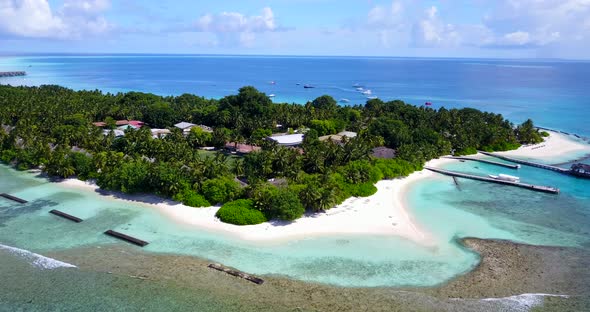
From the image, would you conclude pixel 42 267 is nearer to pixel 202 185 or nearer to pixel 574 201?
pixel 202 185

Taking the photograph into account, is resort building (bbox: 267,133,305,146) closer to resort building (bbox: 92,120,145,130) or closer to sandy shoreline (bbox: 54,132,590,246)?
sandy shoreline (bbox: 54,132,590,246)

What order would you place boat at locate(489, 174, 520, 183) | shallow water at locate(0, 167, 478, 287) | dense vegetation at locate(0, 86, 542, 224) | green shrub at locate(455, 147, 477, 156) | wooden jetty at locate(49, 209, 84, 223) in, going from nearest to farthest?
shallow water at locate(0, 167, 478, 287), wooden jetty at locate(49, 209, 84, 223), dense vegetation at locate(0, 86, 542, 224), boat at locate(489, 174, 520, 183), green shrub at locate(455, 147, 477, 156)

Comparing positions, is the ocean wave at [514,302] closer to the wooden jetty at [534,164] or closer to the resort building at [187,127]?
the wooden jetty at [534,164]

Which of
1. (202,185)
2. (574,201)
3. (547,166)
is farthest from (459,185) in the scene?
(202,185)

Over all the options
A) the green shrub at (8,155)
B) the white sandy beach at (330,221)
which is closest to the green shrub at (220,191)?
the white sandy beach at (330,221)

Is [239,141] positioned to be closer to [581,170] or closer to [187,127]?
[187,127]

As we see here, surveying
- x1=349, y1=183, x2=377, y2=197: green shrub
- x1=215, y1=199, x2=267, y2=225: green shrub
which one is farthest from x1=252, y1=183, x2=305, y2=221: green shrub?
x1=349, y1=183, x2=377, y2=197: green shrub

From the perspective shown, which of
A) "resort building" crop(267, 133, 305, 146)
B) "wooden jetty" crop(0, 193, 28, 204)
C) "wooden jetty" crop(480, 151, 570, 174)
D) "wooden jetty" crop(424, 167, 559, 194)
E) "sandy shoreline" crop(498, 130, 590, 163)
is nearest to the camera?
"wooden jetty" crop(0, 193, 28, 204)
